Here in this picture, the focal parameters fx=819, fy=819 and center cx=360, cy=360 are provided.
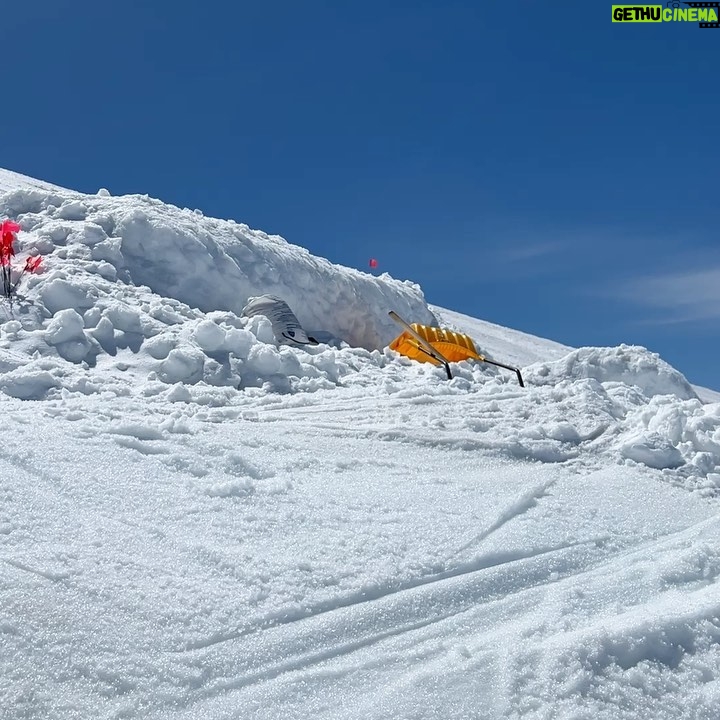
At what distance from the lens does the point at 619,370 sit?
922 cm

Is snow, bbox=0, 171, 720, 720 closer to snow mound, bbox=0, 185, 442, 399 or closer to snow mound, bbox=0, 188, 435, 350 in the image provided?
snow mound, bbox=0, 185, 442, 399

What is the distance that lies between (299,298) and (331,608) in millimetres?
6302

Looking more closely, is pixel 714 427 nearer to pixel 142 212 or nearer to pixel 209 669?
pixel 209 669

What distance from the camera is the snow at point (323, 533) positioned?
2.54 metres

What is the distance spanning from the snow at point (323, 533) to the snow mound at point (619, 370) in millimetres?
1962

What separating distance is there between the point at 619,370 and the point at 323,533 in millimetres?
6513

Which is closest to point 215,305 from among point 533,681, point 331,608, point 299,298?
point 299,298

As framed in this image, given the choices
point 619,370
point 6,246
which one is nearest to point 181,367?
point 6,246

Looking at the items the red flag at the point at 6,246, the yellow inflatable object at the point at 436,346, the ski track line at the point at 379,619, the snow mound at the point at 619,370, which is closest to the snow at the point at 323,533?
the ski track line at the point at 379,619

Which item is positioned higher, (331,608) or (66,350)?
(66,350)

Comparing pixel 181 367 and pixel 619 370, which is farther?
pixel 619 370

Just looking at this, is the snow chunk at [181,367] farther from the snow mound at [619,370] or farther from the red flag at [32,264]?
the snow mound at [619,370]

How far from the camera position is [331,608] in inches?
116

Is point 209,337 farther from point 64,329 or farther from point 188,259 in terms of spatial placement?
point 188,259
